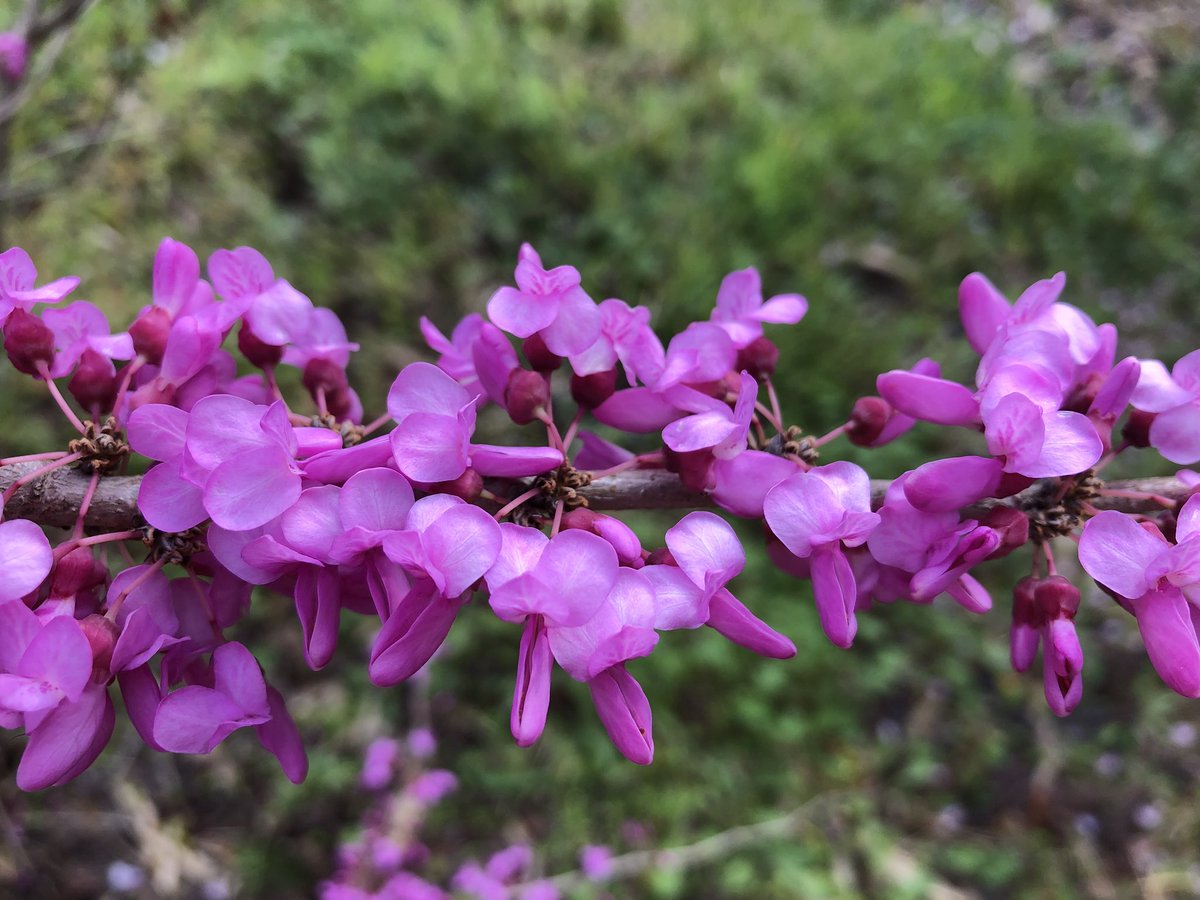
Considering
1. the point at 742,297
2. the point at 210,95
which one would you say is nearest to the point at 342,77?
the point at 210,95

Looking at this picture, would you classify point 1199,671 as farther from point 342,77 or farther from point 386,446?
point 342,77

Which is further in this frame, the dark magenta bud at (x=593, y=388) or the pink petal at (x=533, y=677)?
the dark magenta bud at (x=593, y=388)

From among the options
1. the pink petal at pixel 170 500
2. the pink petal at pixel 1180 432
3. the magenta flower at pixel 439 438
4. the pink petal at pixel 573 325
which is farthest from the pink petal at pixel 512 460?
the pink petal at pixel 1180 432

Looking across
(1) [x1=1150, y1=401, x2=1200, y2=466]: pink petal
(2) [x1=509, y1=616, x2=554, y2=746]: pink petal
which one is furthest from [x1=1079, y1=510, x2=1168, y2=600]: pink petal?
(2) [x1=509, y1=616, x2=554, y2=746]: pink petal

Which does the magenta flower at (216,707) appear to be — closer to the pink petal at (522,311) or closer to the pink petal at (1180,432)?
the pink petal at (522,311)

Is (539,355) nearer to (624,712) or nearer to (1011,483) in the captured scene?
(624,712)

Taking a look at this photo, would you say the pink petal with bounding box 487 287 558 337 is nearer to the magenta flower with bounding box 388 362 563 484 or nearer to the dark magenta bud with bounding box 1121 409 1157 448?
the magenta flower with bounding box 388 362 563 484
